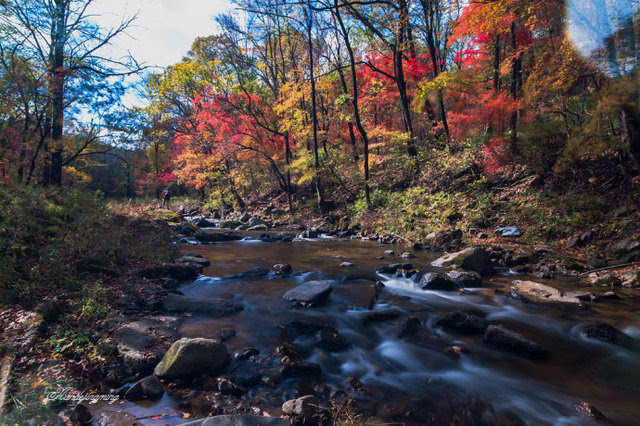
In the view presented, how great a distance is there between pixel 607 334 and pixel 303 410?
4695 mm

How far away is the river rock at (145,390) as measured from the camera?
3113mm

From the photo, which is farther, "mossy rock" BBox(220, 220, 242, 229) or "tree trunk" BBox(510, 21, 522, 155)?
"mossy rock" BBox(220, 220, 242, 229)

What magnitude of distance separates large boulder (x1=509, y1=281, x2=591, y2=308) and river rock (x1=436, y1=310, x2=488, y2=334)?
5.66ft

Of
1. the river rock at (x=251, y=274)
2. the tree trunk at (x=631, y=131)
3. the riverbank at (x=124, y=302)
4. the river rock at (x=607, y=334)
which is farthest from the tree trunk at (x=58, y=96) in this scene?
the tree trunk at (x=631, y=131)

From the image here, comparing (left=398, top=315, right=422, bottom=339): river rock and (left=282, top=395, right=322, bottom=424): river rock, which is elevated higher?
(left=282, top=395, right=322, bottom=424): river rock

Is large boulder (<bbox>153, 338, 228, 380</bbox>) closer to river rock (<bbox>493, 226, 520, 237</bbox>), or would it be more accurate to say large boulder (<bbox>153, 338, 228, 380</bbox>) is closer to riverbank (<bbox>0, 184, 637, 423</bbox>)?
riverbank (<bbox>0, 184, 637, 423</bbox>)

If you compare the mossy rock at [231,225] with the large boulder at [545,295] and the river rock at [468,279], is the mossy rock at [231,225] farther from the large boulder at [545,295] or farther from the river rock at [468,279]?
the large boulder at [545,295]

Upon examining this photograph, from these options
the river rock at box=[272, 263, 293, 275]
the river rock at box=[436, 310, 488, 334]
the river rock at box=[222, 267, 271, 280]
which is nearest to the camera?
the river rock at box=[436, 310, 488, 334]

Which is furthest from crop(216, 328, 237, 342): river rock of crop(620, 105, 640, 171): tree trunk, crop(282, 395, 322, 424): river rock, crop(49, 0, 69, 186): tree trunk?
crop(49, 0, 69, 186): tree trunk

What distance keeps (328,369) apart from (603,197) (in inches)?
379

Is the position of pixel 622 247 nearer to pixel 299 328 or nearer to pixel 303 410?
pixel 299 328

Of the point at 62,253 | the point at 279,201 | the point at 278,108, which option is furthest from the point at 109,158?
the point at 62,253

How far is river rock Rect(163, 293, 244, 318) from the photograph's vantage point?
18.3 feet

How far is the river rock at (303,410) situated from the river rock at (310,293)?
3.25m
